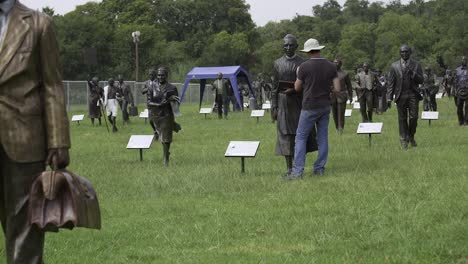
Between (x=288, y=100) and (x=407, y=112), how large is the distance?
4669mm

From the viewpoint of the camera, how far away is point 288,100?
484 inches

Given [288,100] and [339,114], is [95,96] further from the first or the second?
[288,100]

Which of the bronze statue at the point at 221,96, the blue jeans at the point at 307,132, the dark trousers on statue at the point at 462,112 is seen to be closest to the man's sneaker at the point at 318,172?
the blue jeans at the point at 307,132

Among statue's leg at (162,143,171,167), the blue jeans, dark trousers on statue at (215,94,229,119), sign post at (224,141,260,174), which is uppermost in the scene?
the blue jeans

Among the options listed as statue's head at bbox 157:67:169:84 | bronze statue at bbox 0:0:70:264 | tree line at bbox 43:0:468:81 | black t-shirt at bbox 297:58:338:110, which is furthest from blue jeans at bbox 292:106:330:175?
tree line at bbox 43:0:468:81

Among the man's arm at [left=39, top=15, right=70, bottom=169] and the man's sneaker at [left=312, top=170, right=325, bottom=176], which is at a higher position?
the man's arm at [left=39, top=15, right=70, bottom=169]

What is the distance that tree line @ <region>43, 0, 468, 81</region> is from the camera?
72.3 meters

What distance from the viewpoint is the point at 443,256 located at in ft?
20.8

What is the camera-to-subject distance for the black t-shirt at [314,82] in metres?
11.9

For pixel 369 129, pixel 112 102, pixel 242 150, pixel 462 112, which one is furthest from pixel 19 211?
pixel 112 102

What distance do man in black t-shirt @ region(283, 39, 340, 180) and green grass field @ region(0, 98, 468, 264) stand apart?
36 centimetres

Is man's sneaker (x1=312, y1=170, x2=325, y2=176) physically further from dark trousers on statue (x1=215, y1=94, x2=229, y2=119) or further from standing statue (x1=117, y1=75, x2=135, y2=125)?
dark trousers on statue (x1=215, y1=94, x2=229, y2=119)

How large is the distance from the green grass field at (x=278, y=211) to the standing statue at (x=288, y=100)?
0.55 m

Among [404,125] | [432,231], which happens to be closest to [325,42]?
[404,125]
